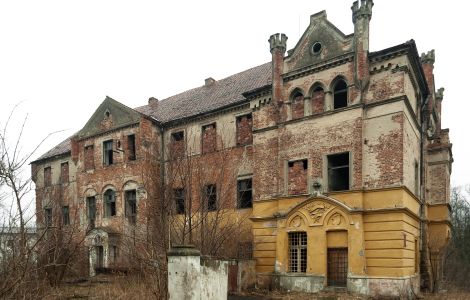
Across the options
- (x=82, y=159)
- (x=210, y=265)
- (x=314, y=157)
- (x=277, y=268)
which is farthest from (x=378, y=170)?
(x=82, y=159)

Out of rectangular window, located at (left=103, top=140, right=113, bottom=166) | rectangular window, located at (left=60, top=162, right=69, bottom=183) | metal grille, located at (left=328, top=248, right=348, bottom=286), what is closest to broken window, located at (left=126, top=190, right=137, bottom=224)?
rectangular window, located at (left=103, top=140, right=113, bottom=166)

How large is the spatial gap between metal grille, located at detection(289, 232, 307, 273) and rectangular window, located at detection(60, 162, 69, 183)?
21261mm

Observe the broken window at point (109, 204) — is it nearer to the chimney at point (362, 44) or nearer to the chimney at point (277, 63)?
the chimney at point (277, 63)

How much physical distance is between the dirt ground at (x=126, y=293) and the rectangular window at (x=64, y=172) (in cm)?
1701

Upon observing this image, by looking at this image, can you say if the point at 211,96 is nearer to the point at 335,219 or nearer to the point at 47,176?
the point at 335,219

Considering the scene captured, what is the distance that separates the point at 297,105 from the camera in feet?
62.2

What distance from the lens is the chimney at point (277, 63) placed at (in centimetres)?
1934

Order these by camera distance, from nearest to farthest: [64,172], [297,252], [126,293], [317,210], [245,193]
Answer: [126,293] < [317,210] < [297,252] < [245,193] < [64,172]

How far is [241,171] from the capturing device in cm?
2228

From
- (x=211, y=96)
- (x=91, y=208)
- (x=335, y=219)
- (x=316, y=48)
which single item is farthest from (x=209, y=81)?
(x=335, y=219)

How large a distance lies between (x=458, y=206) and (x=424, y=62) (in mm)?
31051

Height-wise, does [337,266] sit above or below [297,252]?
below

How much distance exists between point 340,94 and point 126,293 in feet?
40.9

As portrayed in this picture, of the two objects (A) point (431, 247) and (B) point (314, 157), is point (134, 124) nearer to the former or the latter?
(B) point (314, 157)
